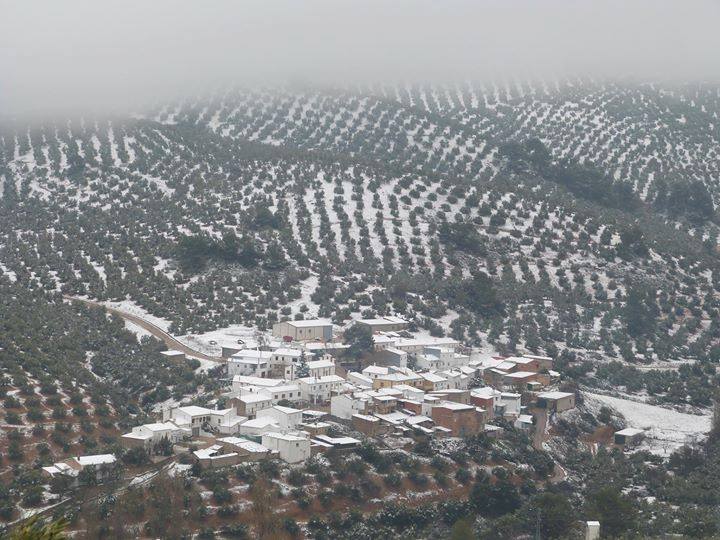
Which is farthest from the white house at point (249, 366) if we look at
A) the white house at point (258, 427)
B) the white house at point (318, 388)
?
the white house at point (258, 427)

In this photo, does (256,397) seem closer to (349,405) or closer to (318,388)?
(318,388)

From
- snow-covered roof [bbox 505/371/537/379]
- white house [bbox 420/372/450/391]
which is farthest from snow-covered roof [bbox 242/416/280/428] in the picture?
snow-covered roof [bbox 505/371/537/379]

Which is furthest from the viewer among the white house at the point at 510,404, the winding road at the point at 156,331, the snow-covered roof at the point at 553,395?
the winding road at the point at 156,331

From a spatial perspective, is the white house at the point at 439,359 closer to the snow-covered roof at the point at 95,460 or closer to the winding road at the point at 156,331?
the winding road at the point at 156,331

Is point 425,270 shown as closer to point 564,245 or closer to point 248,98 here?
point 564,245

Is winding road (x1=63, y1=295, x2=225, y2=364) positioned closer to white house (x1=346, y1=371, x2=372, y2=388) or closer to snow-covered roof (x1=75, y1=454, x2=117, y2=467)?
white house (x1=346, y1=371, x2=372, y2=388)

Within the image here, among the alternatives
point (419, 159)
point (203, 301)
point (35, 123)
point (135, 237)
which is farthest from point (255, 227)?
point (35, 123)

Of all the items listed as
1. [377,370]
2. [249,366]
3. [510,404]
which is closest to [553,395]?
[510,404]
